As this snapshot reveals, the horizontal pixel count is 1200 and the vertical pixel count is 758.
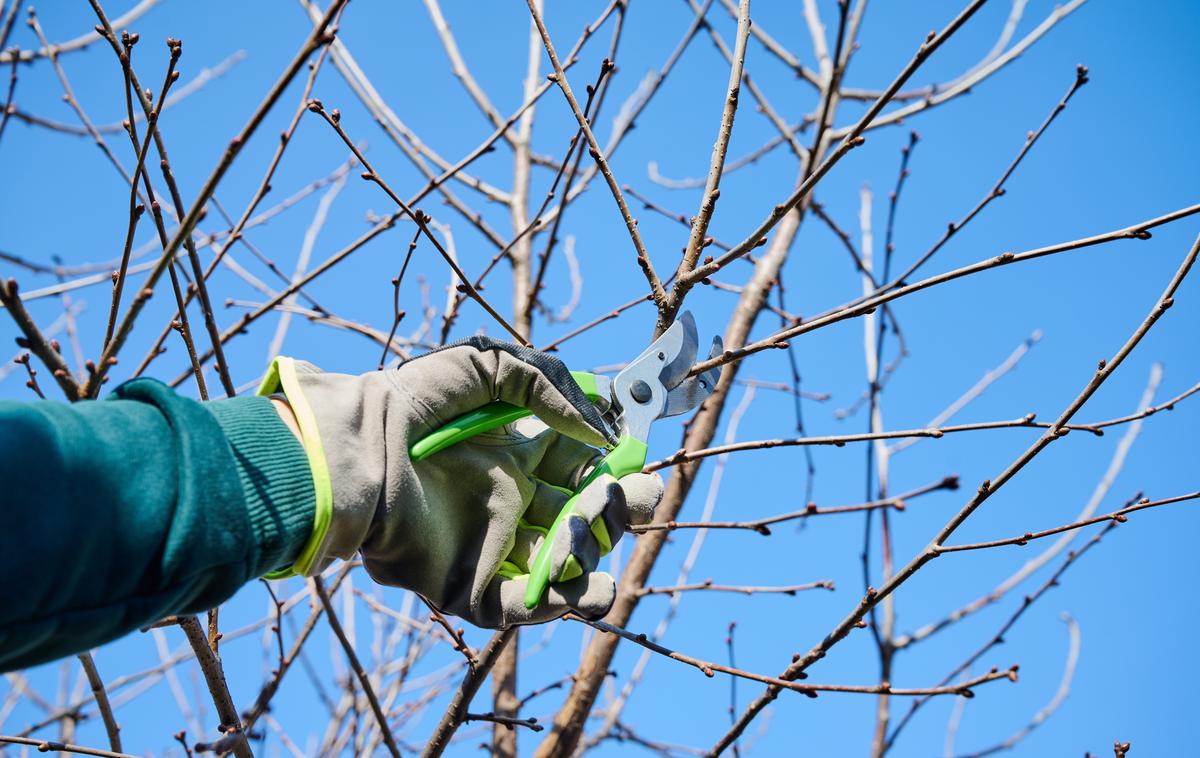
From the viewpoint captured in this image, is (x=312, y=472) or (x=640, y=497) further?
(x=640, y=497)

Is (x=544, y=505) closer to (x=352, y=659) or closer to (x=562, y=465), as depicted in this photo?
(x=562, y=465)

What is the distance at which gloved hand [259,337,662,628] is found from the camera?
126cm

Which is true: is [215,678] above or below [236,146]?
below

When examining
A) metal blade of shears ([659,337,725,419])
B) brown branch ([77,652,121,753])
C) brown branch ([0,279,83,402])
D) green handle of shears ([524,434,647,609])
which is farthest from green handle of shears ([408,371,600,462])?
brown branch ([77,652,121,753])

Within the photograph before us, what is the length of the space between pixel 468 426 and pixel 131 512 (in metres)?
0.49

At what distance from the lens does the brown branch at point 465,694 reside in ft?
6.31

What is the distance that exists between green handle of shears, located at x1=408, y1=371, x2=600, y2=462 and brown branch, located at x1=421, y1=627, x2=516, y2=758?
1.98ft

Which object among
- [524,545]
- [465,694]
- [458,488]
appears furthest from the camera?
[465,694]

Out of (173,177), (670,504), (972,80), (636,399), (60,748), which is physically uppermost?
(972,80)

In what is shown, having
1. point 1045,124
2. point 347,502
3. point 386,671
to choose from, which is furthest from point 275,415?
point 386,671

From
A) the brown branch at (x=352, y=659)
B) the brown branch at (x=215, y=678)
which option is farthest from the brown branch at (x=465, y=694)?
the brown branch at (x=215, y=678)

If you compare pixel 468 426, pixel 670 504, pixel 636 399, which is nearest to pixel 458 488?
pixel 468 426

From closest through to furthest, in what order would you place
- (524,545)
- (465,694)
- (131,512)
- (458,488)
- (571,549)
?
(131,512), (571,549), (458,488), (524,545), (465,694)

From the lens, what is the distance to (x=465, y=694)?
197 cm
